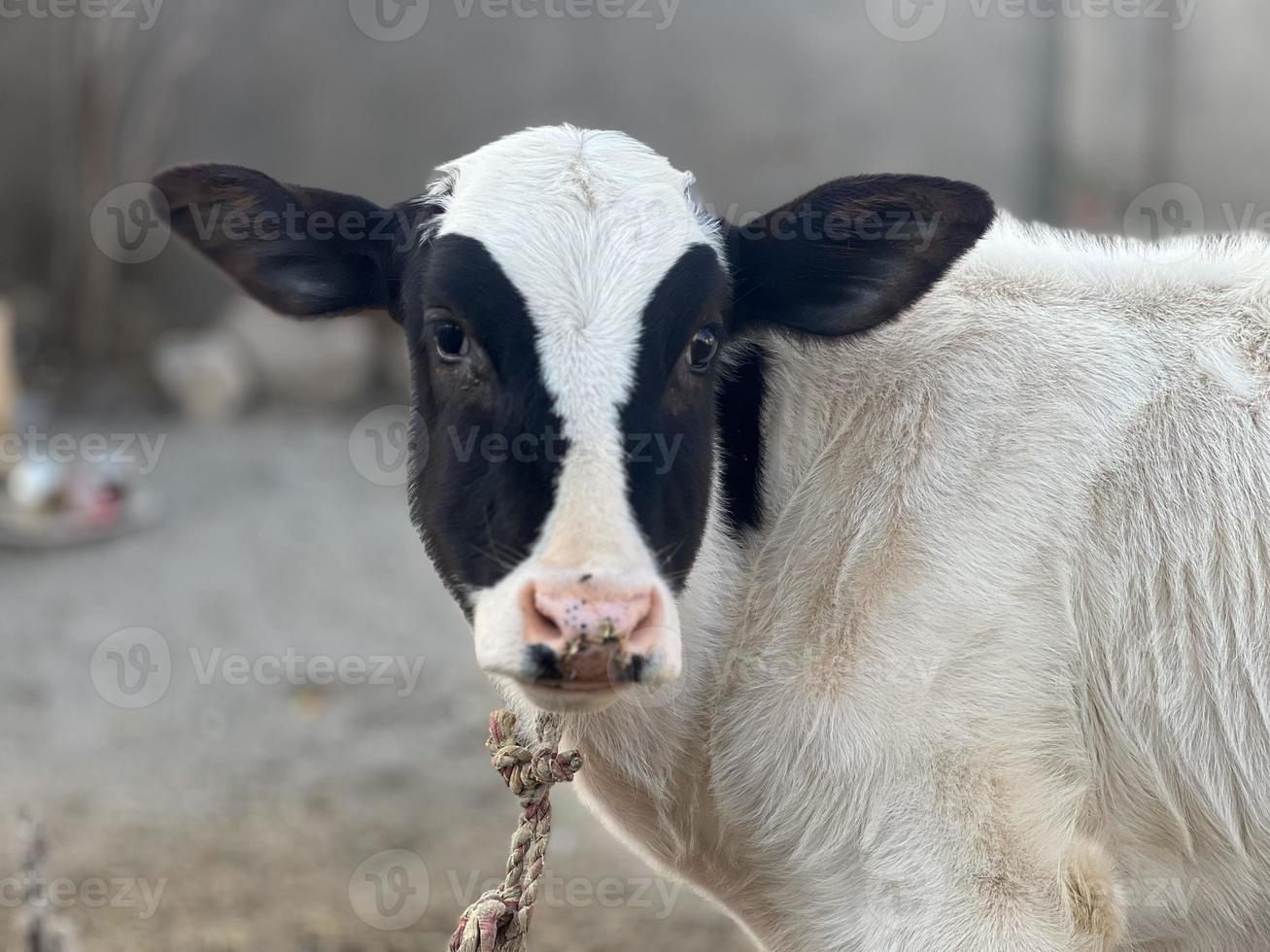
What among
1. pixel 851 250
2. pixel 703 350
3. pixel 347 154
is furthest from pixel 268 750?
pixel 347 154

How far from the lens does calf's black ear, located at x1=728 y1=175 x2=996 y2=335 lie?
2.44 meters

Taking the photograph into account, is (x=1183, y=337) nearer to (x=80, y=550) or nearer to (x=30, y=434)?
(x=80, y=550)

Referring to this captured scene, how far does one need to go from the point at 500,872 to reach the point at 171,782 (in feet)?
4.94

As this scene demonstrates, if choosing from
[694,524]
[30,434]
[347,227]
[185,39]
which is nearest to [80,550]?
[30,434]

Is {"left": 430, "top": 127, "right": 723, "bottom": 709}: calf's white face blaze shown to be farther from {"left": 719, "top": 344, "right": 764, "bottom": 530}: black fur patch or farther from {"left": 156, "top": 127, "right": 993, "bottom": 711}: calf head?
{"left": 719, "top": 344, "right": 764, "bottom": 530}: black fur patch

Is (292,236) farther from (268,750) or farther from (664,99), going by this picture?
(664,99)

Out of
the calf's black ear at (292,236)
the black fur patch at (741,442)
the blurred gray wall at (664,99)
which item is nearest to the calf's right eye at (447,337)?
the calf's black ear at (292,236)

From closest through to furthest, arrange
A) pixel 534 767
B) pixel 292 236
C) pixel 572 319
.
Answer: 1. pixel 572 319
2. pixel 534 767
3. pixel 292 236

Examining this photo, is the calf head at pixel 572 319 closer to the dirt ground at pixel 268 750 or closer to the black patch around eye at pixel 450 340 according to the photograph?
the black patch around eye at pixel 450 340

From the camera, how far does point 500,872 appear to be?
15.0 feet

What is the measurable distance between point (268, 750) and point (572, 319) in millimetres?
3830

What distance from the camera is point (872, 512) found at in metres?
2.37

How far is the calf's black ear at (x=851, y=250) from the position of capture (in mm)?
2436

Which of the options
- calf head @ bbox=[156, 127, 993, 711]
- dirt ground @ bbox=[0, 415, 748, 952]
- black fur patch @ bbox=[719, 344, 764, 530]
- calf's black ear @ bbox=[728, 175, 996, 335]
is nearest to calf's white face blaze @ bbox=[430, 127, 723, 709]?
calf head @ bbox=[156, 127, 993, 711]
